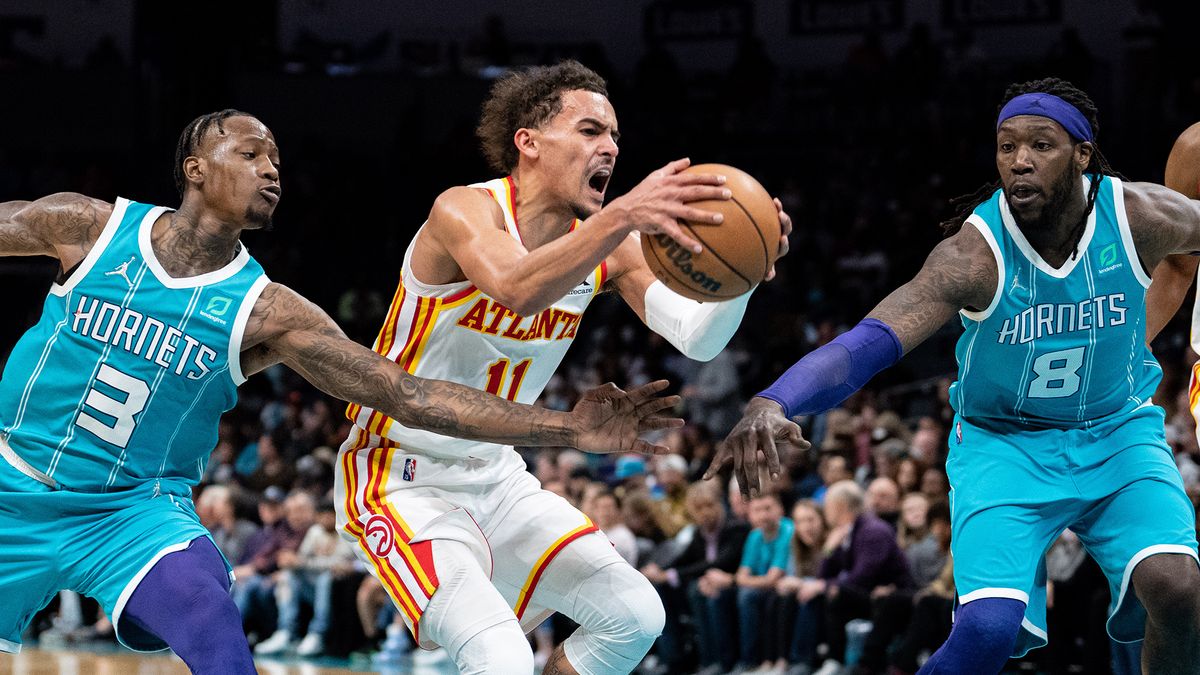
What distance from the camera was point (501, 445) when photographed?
4.93 m

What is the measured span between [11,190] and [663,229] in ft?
59.5

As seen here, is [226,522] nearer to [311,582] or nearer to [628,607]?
[311,582]

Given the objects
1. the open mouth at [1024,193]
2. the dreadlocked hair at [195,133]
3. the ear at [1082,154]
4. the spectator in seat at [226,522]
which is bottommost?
the spectator in seat at [226,522]

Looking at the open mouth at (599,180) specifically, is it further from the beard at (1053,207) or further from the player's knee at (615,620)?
the beard at (1053,207)

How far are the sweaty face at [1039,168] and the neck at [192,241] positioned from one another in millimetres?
2524

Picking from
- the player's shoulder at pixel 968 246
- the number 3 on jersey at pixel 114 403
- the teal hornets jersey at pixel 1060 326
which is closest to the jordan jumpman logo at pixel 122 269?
the number 3 on jersey at pixel 114 403

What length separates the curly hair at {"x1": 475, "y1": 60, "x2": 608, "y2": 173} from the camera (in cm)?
504

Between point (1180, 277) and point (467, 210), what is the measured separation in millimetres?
2779

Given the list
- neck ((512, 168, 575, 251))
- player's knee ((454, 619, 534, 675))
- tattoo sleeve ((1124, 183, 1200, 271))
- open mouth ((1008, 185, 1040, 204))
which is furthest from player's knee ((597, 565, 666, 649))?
tattoo sleeve ((1124, 183, 1200, 271))

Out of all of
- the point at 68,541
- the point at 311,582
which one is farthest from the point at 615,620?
the point at 311,582

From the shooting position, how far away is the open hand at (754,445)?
4031mm

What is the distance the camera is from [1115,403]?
16.5 feet

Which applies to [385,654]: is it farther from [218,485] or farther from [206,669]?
[206,669]

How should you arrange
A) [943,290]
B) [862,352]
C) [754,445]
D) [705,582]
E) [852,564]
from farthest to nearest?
1. [705,582]
2. [852,564]
3. [943,290]
4. [862,352]
5. [754,445]
